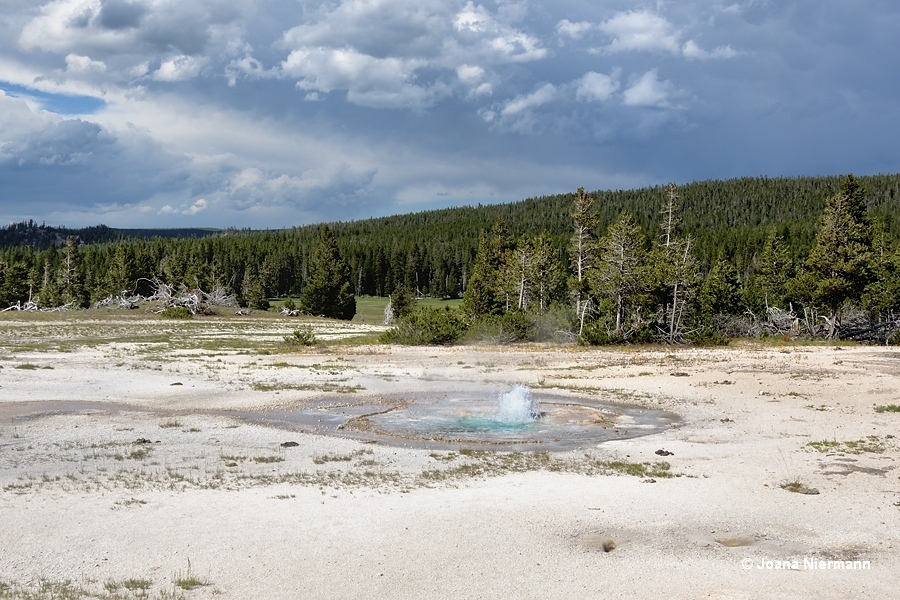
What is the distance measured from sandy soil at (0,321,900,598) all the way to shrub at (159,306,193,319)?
54403 mm

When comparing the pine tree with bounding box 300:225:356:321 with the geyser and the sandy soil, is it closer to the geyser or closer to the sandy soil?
the sandy soil

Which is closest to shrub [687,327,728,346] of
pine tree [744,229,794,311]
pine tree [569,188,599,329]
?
pine tree [569,188,599,329]

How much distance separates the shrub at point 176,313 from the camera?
76312 mm

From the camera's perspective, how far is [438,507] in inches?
463

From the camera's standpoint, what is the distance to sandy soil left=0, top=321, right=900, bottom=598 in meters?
8.70

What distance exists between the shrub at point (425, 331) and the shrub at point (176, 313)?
3452 cm

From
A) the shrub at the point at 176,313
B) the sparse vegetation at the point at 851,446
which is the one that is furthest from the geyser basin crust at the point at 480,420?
the shrub at the point at 176,313

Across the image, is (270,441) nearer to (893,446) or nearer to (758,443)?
(758,443)

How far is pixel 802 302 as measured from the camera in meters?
55.5

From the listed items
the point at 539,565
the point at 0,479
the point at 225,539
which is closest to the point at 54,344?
the point at 0,479

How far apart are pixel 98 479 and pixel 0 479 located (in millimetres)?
1673

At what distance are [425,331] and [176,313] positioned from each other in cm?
3756

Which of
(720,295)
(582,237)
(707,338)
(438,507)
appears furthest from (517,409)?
(582,237)

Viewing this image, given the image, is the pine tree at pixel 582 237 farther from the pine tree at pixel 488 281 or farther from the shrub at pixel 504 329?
the pine tree at pixel 488 281
